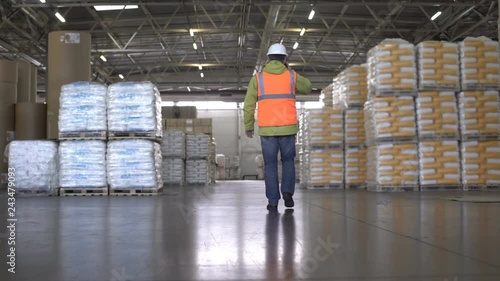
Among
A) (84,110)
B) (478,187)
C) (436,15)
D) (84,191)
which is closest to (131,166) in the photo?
(84,191)

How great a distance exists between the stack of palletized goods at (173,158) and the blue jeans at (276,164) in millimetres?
11312

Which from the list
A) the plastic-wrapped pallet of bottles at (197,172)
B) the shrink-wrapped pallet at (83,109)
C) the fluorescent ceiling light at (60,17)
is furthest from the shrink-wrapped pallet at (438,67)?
the fluorescent ceiling light at (60,17)

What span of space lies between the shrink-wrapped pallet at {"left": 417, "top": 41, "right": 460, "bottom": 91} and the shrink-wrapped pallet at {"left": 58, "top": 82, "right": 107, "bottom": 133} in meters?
5.70

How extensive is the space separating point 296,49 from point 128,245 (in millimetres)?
19438

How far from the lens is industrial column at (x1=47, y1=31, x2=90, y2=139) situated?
1077cm

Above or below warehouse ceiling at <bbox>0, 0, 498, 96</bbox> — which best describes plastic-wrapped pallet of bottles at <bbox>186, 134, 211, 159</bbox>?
below

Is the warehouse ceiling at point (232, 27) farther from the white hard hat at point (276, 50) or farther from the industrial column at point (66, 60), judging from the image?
the white hard hat at point (276, 50)

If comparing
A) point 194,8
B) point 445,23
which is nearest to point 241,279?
point 194,8

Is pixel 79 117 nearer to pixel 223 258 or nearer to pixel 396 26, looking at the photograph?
pixel 223 258

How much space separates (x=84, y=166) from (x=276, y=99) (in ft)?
14.8

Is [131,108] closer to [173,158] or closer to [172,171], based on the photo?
[172,171]

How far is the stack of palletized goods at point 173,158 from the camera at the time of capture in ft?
54.4

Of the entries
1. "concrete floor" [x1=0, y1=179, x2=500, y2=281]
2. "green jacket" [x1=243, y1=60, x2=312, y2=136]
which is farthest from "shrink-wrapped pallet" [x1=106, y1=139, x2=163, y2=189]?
"concrete floor" [x1=0, y1=179, x2=500, y2=281]

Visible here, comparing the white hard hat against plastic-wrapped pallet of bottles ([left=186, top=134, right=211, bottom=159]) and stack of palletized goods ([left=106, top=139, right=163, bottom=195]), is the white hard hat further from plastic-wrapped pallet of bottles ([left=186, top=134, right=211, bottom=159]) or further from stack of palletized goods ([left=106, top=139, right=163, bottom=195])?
plastic-wrapped pallet of bottles ([left=186, top=134, right=211, bottom=159])
